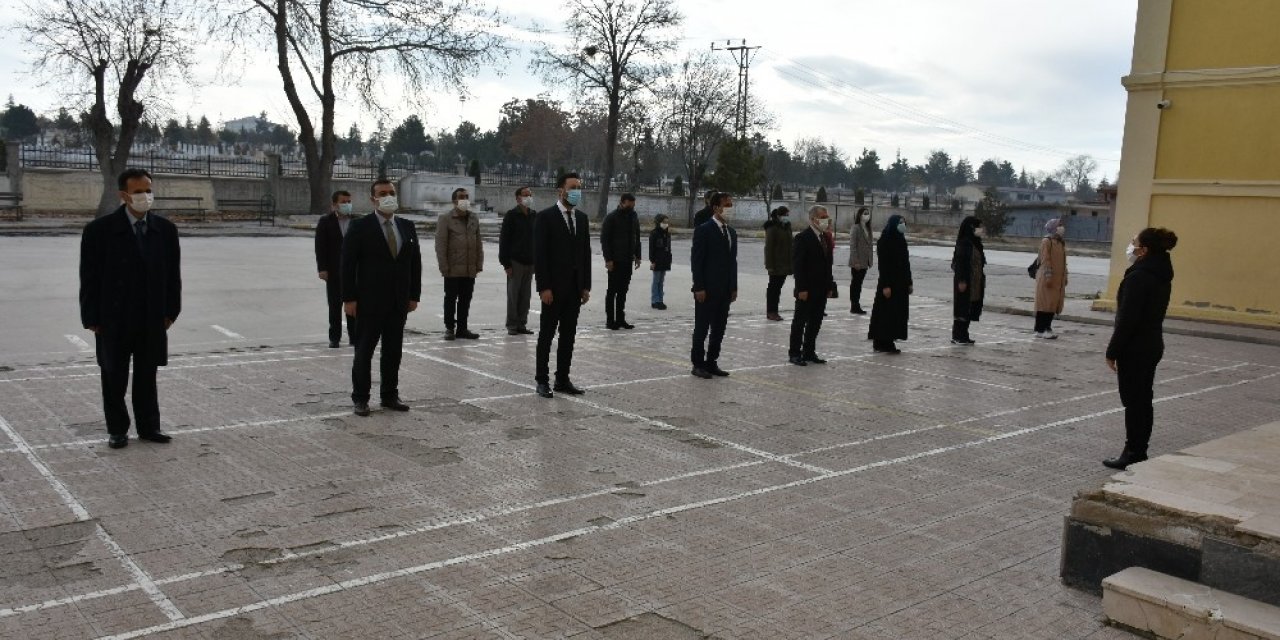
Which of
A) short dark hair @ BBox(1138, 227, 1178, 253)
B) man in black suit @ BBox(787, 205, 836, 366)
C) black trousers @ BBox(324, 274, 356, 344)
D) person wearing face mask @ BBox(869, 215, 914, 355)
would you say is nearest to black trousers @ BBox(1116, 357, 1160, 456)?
short dark hair @ BBox(1138, 227, 1178, 253)

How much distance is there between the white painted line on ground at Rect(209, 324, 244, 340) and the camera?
40.4 feet

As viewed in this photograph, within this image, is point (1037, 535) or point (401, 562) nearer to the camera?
point (401, 562)

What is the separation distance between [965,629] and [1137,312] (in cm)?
374

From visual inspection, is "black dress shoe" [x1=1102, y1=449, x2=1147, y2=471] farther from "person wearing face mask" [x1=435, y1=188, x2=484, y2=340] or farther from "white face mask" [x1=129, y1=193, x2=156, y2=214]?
"person wearing face mask" [x1=435, y1=188, x2=484, y2=340]

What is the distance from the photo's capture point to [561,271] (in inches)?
373

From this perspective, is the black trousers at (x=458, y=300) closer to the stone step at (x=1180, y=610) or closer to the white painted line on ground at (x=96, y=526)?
the white painted line on ground at (x=96, y=526)

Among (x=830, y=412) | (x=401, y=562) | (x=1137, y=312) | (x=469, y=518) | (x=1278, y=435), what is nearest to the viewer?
(x=401, y=562)

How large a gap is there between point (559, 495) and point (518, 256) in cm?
723

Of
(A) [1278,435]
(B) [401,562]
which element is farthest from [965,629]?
(A) [1278,435]

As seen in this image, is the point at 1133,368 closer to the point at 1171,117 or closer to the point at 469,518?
the point at 469,518

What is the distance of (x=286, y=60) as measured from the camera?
4125 centimetres

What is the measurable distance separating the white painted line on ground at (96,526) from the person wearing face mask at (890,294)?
933cm

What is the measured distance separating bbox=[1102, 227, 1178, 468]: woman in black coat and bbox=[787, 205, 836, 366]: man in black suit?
436 cm

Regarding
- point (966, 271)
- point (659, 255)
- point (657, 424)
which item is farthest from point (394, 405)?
point (659, 255)
